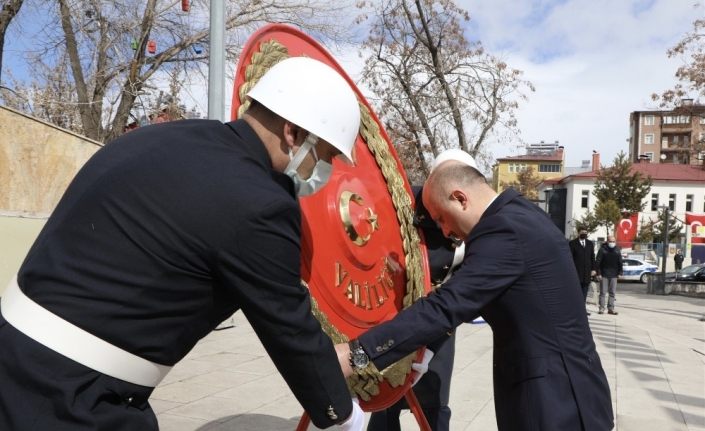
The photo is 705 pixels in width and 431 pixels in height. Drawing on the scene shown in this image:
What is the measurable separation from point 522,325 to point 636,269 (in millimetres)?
32765

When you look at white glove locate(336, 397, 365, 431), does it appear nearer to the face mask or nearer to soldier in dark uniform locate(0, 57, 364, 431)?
soldier in dark uniform locate(0, 57, 364, 431)

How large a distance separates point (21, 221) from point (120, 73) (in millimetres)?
6678

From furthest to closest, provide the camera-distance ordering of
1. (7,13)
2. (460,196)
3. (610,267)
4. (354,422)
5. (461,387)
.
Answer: (610,267) < (7,13) < (461,387) < (460,196) < (354,422)

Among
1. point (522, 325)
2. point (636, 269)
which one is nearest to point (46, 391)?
point (522, 325)

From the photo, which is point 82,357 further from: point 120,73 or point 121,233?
point 120,73

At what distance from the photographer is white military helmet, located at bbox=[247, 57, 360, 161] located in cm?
171

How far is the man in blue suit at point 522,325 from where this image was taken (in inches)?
87.6

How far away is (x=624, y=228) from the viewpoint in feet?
83.1

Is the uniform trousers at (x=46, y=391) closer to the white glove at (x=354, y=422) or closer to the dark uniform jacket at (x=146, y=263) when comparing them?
the dark uniform jacket at (x=146, y=263)

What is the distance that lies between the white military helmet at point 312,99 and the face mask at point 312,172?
0.04m

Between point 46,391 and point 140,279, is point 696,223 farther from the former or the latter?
point 46,391

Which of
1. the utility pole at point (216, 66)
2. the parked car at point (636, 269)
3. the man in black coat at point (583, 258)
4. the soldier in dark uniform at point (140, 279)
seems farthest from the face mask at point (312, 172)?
the parked car at point (636, 269)

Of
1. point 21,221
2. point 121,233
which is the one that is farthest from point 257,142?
point 21,221

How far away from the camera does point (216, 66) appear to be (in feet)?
19.8
